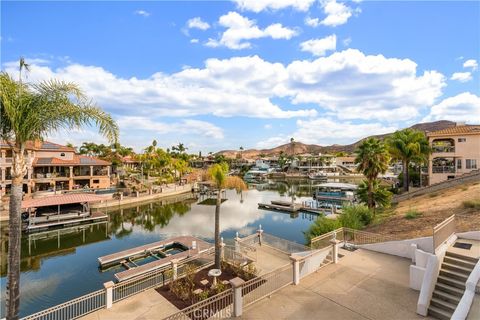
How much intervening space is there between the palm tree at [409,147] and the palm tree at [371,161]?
10.5 metres

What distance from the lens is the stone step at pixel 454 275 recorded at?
25.7ft

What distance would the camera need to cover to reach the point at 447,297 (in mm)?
7402

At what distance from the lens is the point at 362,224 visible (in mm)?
18672

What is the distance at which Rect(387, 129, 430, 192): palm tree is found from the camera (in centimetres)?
2922

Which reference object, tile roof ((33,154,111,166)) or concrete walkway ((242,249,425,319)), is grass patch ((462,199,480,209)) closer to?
concrete walkway ((242,249,425,319))

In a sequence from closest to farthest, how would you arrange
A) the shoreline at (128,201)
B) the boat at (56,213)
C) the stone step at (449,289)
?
the stone step at (449,289)
the boat at (56,213)
the shoreline at (128,201)

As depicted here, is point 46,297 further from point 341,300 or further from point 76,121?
point 341,300

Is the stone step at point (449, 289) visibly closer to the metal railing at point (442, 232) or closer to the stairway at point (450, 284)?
the stairway at point (450, 284)

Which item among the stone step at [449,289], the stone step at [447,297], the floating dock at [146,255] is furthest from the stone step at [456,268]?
the floating dock at [146,255]

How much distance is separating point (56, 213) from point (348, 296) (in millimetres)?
29071

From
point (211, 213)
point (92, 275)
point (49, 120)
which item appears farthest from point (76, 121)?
point (211, 213)

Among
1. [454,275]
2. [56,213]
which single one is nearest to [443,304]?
[454,275]

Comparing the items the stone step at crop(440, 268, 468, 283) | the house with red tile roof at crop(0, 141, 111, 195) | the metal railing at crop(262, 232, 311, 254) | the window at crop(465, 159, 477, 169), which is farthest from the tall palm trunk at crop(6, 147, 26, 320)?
the window at crop(465, 159, 477, 169)

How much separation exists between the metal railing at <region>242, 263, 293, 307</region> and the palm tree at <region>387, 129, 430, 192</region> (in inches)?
1086
